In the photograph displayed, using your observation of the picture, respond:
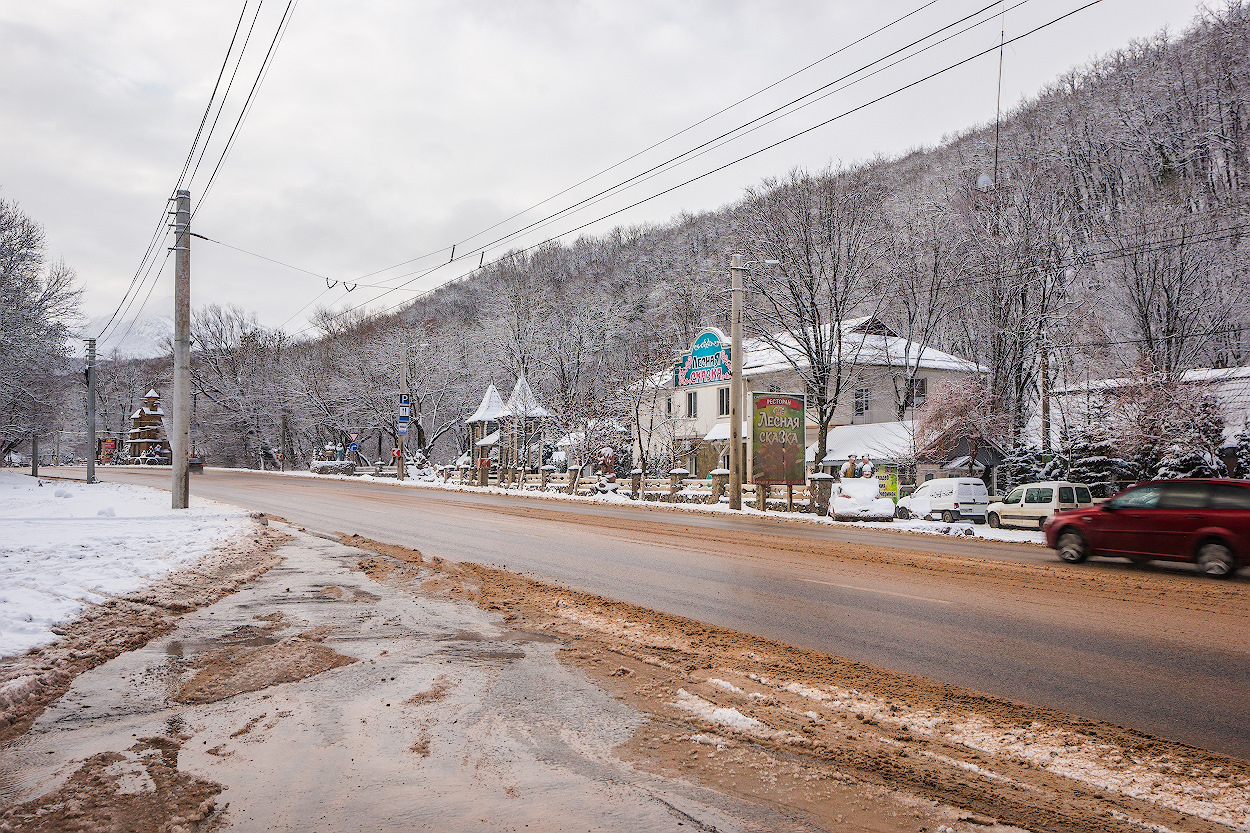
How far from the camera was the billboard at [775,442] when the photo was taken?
28.0 metres

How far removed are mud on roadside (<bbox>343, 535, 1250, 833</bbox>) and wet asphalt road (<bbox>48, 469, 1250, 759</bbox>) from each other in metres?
0.48

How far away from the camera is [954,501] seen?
30812 mm

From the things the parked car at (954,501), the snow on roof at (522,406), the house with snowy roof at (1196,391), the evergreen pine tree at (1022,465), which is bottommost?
the parked car at (954,501)

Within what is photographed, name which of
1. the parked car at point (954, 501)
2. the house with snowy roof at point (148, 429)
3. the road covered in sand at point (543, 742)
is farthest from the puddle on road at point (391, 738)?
the house with snowy roof at point (148, 429)

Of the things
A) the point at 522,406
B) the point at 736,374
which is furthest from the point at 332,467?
the point at 736,374

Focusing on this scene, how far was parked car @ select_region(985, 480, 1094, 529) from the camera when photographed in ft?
81.2

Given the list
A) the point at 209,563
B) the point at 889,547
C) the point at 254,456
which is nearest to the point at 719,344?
the point at 889,547

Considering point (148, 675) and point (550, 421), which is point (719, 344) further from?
point (148, 675)

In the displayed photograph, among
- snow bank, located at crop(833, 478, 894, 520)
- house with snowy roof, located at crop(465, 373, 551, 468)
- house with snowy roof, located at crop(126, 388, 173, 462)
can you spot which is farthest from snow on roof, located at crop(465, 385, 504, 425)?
house with snowy roof, located at crop(126, 388, 173, 462)

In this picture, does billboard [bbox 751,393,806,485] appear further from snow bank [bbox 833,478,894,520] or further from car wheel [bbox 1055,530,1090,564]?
car wheel [bbox 1055,530,1090,564]

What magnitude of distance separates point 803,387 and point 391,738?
44.1 m

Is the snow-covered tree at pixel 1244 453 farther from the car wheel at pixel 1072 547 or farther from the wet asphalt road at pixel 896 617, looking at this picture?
the car wheel at pixel 1072 547

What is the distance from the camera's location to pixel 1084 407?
34.2 meters

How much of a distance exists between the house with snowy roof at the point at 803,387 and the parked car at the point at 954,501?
7.68 metres
